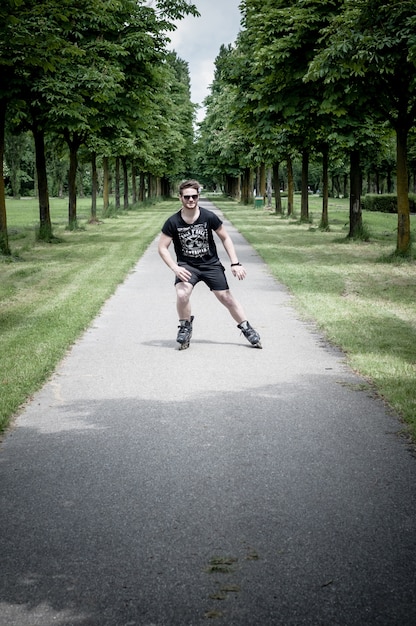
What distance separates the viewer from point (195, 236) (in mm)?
7875

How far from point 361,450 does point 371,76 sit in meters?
12.2

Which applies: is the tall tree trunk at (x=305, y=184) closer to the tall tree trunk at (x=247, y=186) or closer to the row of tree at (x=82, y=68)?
the row of tree at (x=82, y=68)

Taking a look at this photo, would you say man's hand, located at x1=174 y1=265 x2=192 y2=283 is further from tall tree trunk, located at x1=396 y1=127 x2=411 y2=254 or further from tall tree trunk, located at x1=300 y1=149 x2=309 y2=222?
tall tree trunk, located at x1=300 y1=149 x2=309 y2=222

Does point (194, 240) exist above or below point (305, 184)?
below

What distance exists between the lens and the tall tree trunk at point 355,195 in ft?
70.6

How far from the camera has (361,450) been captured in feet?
15.5

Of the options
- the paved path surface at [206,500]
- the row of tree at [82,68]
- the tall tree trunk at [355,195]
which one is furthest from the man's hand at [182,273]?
the tall tree trunk at [355,195]

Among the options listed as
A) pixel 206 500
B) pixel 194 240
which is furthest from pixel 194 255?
pixel 206 500

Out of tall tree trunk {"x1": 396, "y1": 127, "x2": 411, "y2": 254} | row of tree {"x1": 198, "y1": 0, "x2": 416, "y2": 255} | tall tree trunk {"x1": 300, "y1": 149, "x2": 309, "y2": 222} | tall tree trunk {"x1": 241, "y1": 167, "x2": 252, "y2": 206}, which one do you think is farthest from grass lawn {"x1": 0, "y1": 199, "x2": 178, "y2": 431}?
tall tree trunk {"x1": 241, "y1": 167, "x2": 252, "y2": 206}

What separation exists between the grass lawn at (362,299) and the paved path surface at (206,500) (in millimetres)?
371

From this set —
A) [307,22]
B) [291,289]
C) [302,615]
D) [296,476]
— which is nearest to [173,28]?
[307,22]

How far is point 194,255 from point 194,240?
0.65ft

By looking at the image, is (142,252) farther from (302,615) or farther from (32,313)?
(302,615)

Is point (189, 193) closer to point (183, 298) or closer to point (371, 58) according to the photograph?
point (183, 298)
